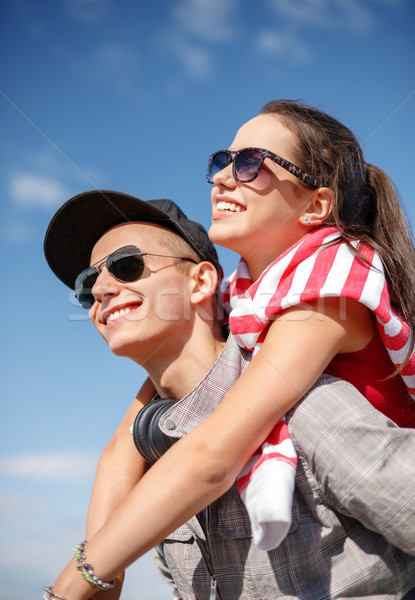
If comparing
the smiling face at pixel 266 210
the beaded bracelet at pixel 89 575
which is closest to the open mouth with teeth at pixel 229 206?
the smiling face at pixel 266 210

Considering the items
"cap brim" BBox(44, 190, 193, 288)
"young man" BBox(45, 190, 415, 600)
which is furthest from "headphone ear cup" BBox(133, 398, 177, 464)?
"cap brim" BBox(44, 190, 193, 288)

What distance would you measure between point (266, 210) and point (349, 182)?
0.51 metres

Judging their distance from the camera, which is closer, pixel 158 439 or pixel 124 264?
pixel 158 439

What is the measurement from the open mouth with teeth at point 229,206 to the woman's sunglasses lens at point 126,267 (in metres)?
0.64

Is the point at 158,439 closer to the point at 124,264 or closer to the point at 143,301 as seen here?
the point at 143,301

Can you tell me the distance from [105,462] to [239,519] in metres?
1.06

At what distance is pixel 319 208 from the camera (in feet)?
9.59

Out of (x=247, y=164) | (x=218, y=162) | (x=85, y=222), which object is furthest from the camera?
(x=85, y=222)

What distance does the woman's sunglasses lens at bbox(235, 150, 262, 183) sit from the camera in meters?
2.87

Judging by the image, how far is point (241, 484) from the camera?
223 centimetres

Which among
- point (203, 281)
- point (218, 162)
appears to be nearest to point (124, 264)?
point (203, 281)

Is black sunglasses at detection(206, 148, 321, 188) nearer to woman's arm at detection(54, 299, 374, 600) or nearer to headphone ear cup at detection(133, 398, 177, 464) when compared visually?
woman's arm at detection(54, 299, 374, 600)

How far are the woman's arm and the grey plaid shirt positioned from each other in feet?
0.60

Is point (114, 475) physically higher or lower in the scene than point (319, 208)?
lower
